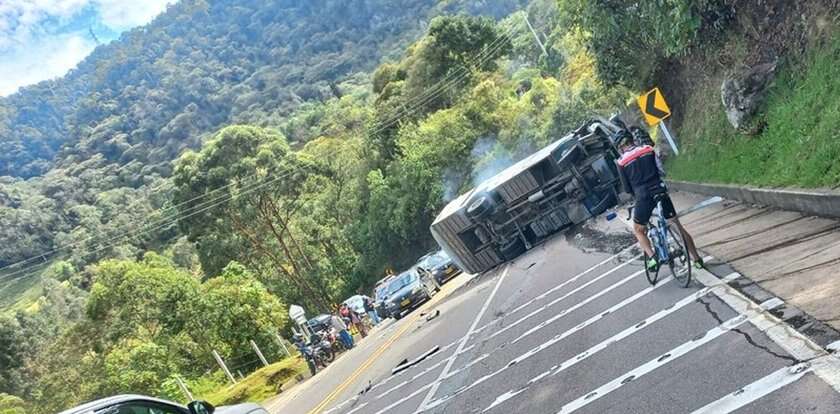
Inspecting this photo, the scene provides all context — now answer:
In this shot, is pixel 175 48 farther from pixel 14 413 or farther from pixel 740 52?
pixel 740 52

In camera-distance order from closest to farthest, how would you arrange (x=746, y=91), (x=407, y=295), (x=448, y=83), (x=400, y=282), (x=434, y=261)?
(x=746, y=91) < (x=407, y=295) < (x=400, y=282) < (x=434, y=261) < (x=448, y=83)

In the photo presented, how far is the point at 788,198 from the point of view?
9.20 m

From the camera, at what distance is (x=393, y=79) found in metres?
58.9

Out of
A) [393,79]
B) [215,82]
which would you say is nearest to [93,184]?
[215,82]

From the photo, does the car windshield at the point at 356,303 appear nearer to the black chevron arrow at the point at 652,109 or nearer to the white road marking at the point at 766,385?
the black chevron arrow at the point at 652,109

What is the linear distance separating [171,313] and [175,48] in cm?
16141

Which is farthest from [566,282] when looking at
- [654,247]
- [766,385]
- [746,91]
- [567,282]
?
[766,385]

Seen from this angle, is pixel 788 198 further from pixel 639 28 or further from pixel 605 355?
pixel 639 28

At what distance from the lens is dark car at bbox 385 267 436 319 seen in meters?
25.7

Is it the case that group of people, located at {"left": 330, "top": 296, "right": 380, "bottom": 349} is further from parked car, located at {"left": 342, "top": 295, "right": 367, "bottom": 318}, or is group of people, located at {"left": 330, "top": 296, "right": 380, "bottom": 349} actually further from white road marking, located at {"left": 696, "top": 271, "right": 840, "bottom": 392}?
white road marking, located at {"left": 696, "top": 271, "right": 840, "bottom": 392}

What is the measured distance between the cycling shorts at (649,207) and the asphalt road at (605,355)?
0.81 m

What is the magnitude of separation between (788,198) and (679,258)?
1.99 meters

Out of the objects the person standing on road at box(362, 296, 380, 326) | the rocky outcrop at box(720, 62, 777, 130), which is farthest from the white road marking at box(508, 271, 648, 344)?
the person standing on road at box(362, 296, 380, 326)

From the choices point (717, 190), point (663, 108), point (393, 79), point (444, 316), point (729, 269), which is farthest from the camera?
point (393, 79)
